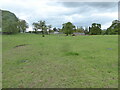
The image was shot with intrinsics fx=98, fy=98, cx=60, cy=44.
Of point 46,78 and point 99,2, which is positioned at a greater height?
point 99,2

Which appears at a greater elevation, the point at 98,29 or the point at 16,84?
the point at 98,29

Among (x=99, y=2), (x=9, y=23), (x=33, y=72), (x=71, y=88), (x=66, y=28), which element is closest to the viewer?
(x=71, y=88)

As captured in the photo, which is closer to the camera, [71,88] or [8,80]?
[71,88]

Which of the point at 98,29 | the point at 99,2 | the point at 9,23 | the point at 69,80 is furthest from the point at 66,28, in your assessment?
the point at 69,80

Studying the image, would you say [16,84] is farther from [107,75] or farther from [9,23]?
[9,23]

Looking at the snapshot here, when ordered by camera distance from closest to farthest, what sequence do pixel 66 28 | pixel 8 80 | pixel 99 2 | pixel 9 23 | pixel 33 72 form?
pixel 8 80
pixel 33 72
pixel 99 2
pixel 9 23
pixel 66 28

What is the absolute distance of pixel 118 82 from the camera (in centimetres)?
296

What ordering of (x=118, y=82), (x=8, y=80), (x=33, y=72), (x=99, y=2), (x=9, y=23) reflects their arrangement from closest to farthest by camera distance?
(x=118, y=82)
(x=8, y=80)
(x=33, y=72)
(x=99, y=2)
(x=9, y=23)

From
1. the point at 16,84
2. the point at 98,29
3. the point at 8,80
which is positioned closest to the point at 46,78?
the point at 16,84

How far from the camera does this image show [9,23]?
2328 cm

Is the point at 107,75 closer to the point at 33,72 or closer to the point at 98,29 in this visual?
the point at 33,72

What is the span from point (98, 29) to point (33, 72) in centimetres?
3694

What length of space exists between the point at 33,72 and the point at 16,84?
37.1 inches

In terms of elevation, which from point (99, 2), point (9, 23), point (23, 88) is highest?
point (9, 23)
